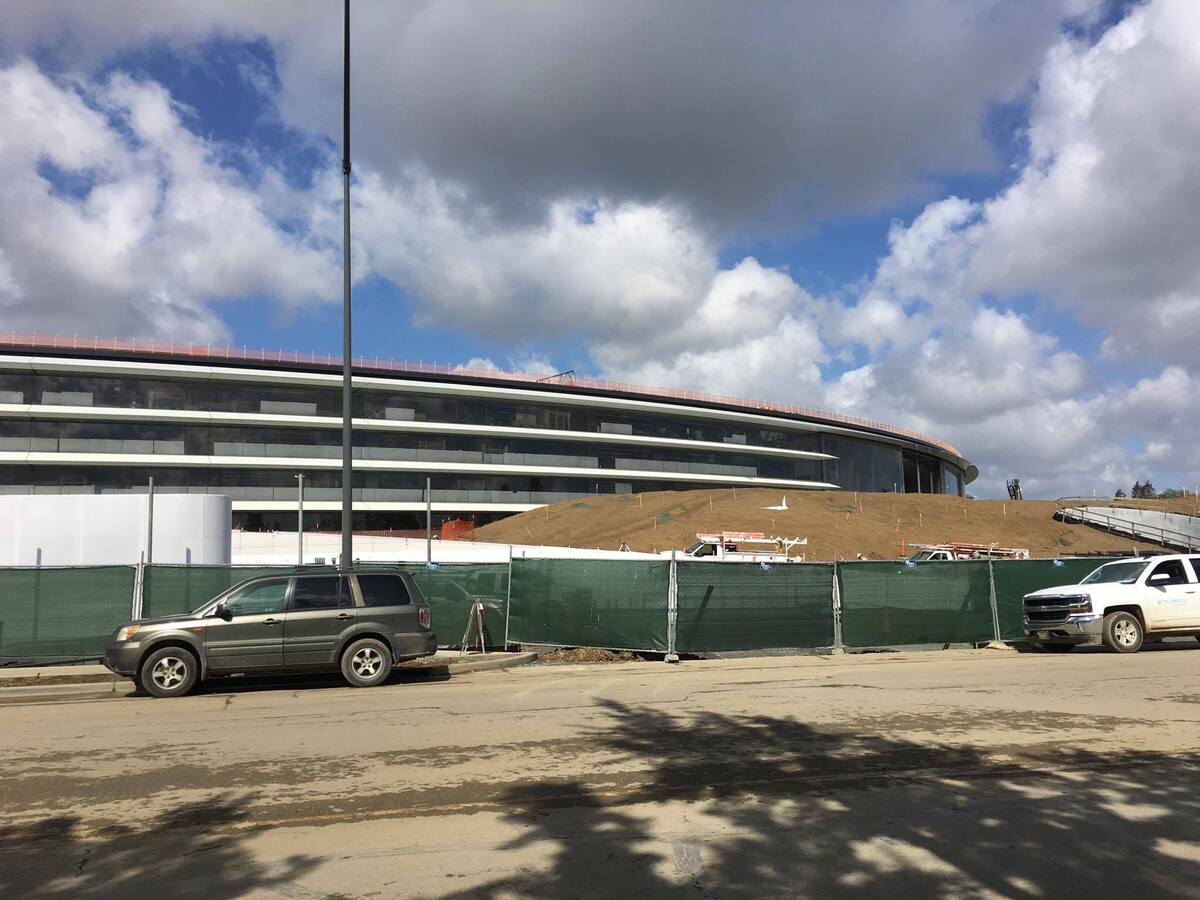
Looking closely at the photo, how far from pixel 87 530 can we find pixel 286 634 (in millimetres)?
13611

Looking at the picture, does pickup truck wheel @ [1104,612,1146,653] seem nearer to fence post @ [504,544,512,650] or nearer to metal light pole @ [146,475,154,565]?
fence post @ [504,544,512,650]

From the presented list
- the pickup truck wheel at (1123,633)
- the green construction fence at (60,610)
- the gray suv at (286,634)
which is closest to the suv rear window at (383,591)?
the gray suv at (286,634)

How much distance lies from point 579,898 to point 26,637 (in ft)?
51.2

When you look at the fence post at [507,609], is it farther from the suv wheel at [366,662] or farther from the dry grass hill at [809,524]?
the dry grass hill at [809,524]

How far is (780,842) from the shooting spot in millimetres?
5652

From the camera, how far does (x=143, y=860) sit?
217 inches

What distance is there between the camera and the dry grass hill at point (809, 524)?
48625 mm

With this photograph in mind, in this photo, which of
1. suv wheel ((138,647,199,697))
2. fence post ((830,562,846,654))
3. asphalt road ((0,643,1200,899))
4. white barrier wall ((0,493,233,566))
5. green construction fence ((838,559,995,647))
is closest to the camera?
asphalt road ((0,643,1200,899))

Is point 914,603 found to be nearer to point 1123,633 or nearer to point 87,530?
point 1123,633

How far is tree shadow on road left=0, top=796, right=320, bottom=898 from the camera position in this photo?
16.5ft

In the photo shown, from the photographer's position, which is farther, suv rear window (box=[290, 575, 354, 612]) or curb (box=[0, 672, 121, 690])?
curb (box=[0, 672, 121, 690])

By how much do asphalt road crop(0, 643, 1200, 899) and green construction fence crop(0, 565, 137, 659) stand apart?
4.87 metres

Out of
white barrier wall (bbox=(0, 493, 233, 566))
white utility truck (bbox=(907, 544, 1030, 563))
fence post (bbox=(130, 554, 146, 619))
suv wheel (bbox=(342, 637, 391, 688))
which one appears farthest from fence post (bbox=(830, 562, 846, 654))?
white barrier wall (bbox=(0, 493, 233, 566))

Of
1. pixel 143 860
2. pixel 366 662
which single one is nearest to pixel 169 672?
pixel 366 662
